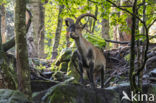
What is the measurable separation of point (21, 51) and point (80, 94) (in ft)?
6.50

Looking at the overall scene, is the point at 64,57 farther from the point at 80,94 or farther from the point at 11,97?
the point at 11,97

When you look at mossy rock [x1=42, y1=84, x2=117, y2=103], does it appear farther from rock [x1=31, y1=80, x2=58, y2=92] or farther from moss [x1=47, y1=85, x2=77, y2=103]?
rock [x1=31, y1=80, x2=58, y2=92]

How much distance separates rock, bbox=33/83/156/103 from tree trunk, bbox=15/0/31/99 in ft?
2.30

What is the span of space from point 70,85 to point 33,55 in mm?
5015

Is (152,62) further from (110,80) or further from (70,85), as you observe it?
(70,85)

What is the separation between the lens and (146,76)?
28.0 feet

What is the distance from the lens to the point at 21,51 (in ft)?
15.2

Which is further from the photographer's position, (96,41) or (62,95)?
(96,41)

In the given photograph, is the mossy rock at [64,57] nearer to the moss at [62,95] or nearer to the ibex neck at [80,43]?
the ibex neck at [80,43]

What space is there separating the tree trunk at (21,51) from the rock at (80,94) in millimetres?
700

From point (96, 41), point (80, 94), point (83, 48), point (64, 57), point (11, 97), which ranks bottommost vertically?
point (80, 94)

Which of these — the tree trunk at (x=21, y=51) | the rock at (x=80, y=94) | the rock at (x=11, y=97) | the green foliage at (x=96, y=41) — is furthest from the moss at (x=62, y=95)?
the green foliage at (x=96, y=41)

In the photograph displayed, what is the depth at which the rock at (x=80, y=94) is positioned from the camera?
5.18m

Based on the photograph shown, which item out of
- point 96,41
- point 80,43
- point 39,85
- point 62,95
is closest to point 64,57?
point 96,41
